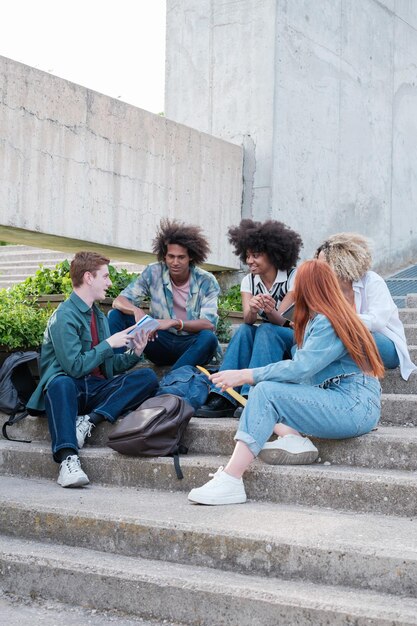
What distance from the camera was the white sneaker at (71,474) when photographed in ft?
14.7

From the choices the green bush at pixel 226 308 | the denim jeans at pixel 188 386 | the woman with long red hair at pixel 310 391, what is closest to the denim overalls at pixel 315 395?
the woman with long red hair at pixel 310 391

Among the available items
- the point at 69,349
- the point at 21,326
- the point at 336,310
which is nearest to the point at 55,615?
the point at 69,349

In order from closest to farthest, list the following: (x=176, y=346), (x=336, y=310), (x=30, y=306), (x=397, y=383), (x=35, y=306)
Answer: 1. (x=336, y=310)
2. (x=397, y=383)
3. (x=176, y=346)
4. (x=30, y=306)
5. (x=35, y=306)

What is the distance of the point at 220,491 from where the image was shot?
3980mm

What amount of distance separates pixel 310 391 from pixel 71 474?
1.29m

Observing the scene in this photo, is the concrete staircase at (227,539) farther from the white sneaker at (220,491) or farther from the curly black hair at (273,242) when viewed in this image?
the curly black hair at (273,242)

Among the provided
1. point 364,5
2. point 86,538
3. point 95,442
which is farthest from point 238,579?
point 364,5

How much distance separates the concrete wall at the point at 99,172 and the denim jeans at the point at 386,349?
2.86m

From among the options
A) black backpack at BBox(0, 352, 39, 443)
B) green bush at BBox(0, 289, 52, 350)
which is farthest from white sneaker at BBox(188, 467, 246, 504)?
green bush at BBox(0, 289, 52, 350)

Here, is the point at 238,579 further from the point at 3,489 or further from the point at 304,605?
the point at 3,489

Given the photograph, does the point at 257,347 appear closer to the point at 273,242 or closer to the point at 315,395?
the point at 273,242

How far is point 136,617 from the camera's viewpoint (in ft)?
11.3

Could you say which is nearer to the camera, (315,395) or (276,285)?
(315,395)

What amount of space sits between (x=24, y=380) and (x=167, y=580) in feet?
7.77
